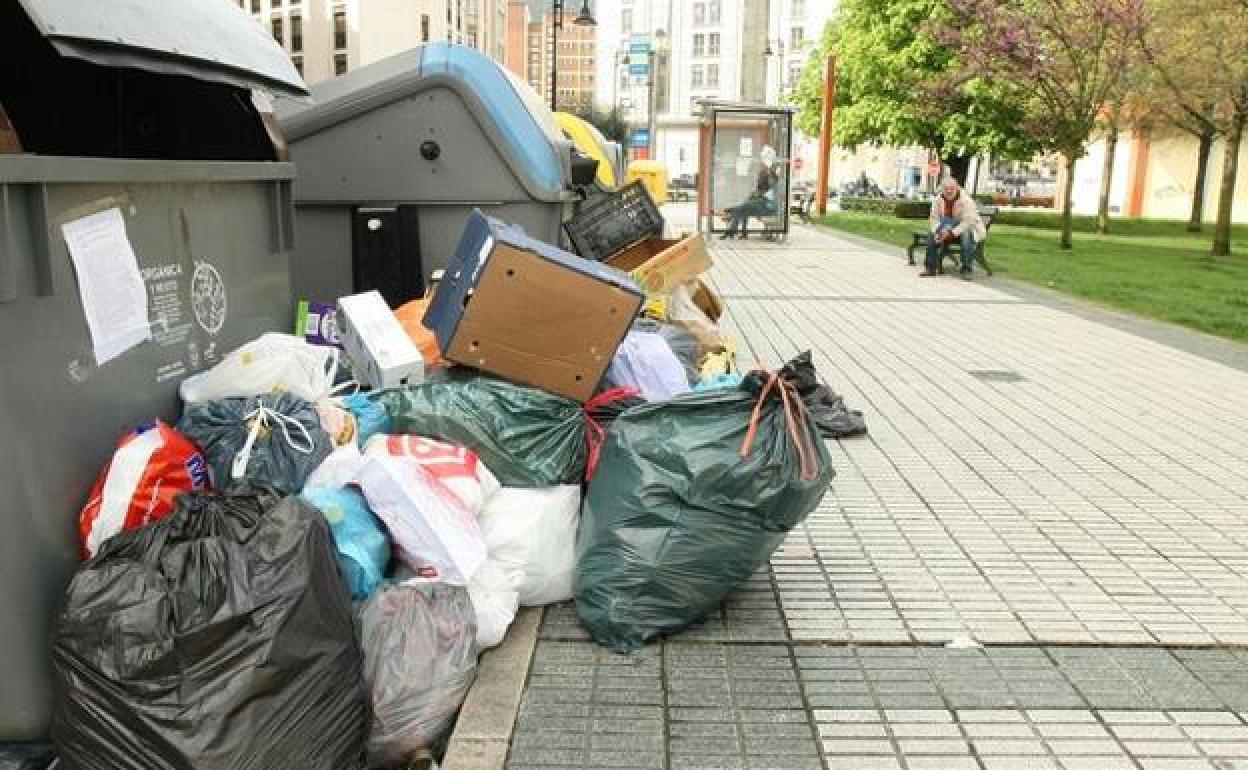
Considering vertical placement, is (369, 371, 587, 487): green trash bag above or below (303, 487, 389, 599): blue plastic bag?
above

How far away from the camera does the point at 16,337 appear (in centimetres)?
241

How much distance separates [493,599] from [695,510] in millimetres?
667

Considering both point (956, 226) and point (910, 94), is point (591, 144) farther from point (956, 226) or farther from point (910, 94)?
point (910, 94)

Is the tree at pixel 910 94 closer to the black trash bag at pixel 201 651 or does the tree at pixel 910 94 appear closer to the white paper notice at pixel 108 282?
the white paper notice at pixel 108 282

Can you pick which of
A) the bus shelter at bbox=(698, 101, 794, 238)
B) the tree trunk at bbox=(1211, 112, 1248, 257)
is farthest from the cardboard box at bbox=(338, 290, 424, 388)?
the tree trunk at bbox=(1211, 112, 1248, 257)

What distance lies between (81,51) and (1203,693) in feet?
11.3

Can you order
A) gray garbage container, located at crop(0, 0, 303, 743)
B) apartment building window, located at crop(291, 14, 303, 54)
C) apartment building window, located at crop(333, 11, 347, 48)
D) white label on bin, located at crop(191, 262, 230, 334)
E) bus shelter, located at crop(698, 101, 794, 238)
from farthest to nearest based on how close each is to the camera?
apartment building window, located at crop(291, 14, 303, 54) → apartment building window, located at crop(333, 11, 347, 48) → bus shelter, located at crop(698, 101, 794, 238) → white label on bin, located at crop(191, 262, 230, 334) → gray garbage container, located at crop(0, 0, 303, 743)

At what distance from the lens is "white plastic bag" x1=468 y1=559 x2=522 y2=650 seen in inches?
128

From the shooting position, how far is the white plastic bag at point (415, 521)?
3111 mm

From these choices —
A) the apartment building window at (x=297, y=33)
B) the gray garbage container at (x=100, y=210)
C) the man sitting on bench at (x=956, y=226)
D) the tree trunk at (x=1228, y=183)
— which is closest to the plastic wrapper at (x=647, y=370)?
the gray garbage container at (x=100, y=210)

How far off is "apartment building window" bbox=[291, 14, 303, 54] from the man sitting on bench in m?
81.7

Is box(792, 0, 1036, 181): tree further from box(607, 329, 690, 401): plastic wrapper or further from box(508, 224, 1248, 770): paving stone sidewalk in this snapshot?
box(607, 329, 690, 401): plastic wrapper

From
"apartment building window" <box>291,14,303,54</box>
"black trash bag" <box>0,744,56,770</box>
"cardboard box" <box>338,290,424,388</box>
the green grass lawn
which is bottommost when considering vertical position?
"black trash bag" <box>0,744,56,770</box>

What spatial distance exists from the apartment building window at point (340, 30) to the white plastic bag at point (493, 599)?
88769mm
